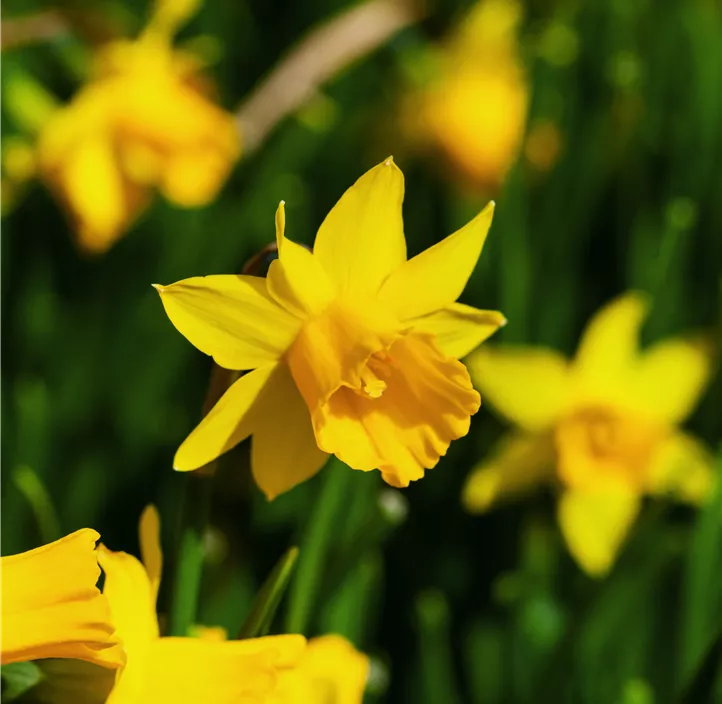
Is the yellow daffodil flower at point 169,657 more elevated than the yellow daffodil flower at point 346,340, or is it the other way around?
the yellow daffodil flower at point 346,340

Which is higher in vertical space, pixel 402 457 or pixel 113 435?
pixel 402 457

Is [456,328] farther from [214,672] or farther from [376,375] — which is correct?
[214,672]

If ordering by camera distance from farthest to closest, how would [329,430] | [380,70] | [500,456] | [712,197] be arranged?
[380,70]
[712,197]
[500,456]
[329,430]

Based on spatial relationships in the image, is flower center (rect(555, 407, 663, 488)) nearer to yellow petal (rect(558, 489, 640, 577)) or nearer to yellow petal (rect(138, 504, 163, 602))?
yellow petal (rect(558, 489, 640, 577))

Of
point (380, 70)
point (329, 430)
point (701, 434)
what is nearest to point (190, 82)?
point (380, 70)

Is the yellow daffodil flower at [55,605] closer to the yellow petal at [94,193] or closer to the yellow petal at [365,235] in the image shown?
the yellow petal at [365,235]

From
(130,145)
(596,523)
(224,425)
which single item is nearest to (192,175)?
(130,145)

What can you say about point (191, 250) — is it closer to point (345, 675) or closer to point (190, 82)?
point (190, 82)

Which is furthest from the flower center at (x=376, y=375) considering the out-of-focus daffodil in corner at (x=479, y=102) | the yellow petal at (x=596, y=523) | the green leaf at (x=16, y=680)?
the out-of-focus daffodil in corner at (x=479, y=102)
